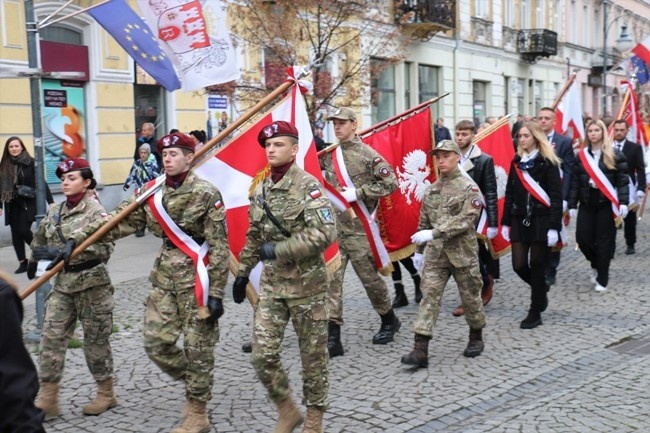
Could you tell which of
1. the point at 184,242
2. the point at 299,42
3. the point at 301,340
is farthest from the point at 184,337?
the point at 299,42

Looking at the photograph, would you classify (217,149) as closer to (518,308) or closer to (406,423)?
(406,423)

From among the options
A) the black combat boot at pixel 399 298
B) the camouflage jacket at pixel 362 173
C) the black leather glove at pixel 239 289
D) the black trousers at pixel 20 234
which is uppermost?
the camouflage jacket at pixel 362 173

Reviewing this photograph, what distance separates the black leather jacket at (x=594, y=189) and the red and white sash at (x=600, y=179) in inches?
1.5

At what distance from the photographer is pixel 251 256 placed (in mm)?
5160

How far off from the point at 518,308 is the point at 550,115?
2715mm

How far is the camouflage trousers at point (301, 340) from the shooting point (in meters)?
4.93

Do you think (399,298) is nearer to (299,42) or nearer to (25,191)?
(25,191)

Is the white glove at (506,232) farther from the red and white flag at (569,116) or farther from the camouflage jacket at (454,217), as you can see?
the red and white flag at (569,116)

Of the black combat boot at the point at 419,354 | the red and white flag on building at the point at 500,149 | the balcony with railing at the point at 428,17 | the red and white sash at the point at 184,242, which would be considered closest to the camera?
the red and white sash at the point at 184,242

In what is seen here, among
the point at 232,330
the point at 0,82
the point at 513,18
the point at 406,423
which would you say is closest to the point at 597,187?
the point at 232,330

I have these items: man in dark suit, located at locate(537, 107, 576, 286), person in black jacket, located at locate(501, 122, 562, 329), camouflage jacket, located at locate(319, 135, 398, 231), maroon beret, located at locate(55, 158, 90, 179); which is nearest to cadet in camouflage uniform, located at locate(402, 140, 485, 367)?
camouflage jacket, located at locate(319, 135, 398, 231)

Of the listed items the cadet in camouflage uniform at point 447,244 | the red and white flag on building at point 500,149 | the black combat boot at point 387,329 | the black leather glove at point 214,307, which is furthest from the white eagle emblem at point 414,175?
the black leather glove at point 214,307

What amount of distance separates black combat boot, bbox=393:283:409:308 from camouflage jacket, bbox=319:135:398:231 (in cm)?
188

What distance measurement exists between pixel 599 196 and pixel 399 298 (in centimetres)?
259
